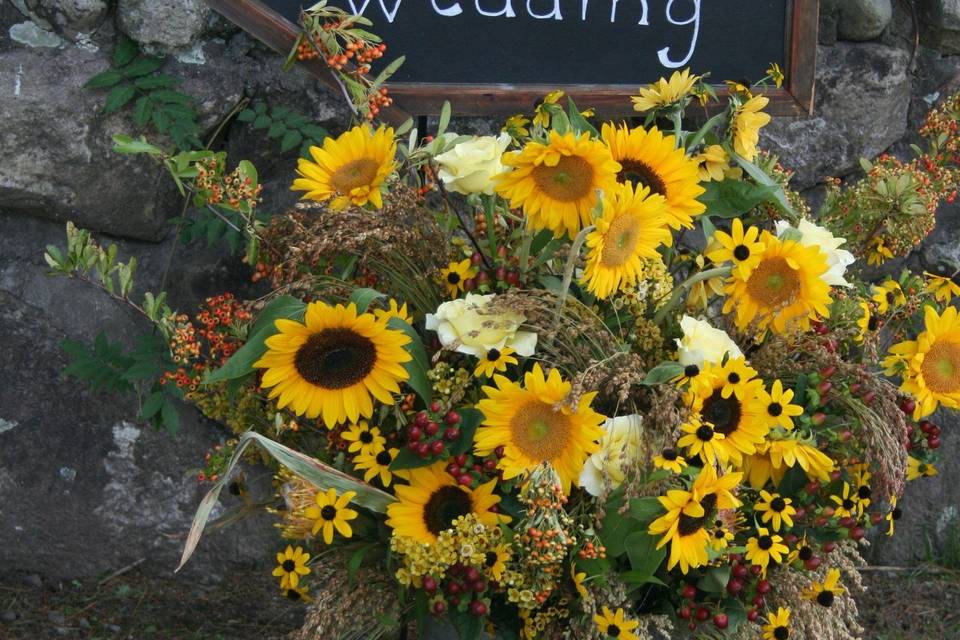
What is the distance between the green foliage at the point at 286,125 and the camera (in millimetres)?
1986

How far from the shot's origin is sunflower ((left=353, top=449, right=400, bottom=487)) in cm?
137

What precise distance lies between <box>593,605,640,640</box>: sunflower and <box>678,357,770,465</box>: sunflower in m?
0.22

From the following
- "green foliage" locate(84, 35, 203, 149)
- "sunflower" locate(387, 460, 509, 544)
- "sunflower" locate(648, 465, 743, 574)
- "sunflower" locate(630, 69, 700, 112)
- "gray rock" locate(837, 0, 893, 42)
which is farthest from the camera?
"gray rock" locate(837, 0, 893, 42)

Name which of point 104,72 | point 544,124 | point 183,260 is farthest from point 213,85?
point 544,124

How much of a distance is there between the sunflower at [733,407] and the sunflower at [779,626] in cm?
22

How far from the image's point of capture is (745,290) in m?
1.37

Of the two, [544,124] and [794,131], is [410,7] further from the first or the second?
[794,131]

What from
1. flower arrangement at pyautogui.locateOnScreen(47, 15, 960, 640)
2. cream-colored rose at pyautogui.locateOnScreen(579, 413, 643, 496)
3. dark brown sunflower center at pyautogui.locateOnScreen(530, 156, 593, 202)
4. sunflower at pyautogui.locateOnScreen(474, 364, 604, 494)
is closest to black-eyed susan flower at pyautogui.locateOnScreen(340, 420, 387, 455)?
flower arrangement at pyautogui.locateOnScreen(47, 15, 960, 640)

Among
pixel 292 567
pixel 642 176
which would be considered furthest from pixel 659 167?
pixel 292 567

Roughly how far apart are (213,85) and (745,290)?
109cm

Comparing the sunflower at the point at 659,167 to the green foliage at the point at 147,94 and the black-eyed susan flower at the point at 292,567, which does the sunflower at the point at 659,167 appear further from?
the green foliage at the point at 147,94

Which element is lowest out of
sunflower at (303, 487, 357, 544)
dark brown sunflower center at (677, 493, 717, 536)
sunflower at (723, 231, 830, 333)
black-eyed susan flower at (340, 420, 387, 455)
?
sunflower at (303, 487, 357, 544)

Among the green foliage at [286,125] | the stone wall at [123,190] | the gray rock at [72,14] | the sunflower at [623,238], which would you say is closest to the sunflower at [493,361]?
the sunflower at [623,238]

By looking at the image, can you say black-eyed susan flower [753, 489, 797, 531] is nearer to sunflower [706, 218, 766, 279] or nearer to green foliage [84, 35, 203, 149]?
sunflower [706, 218, 766, 279]
